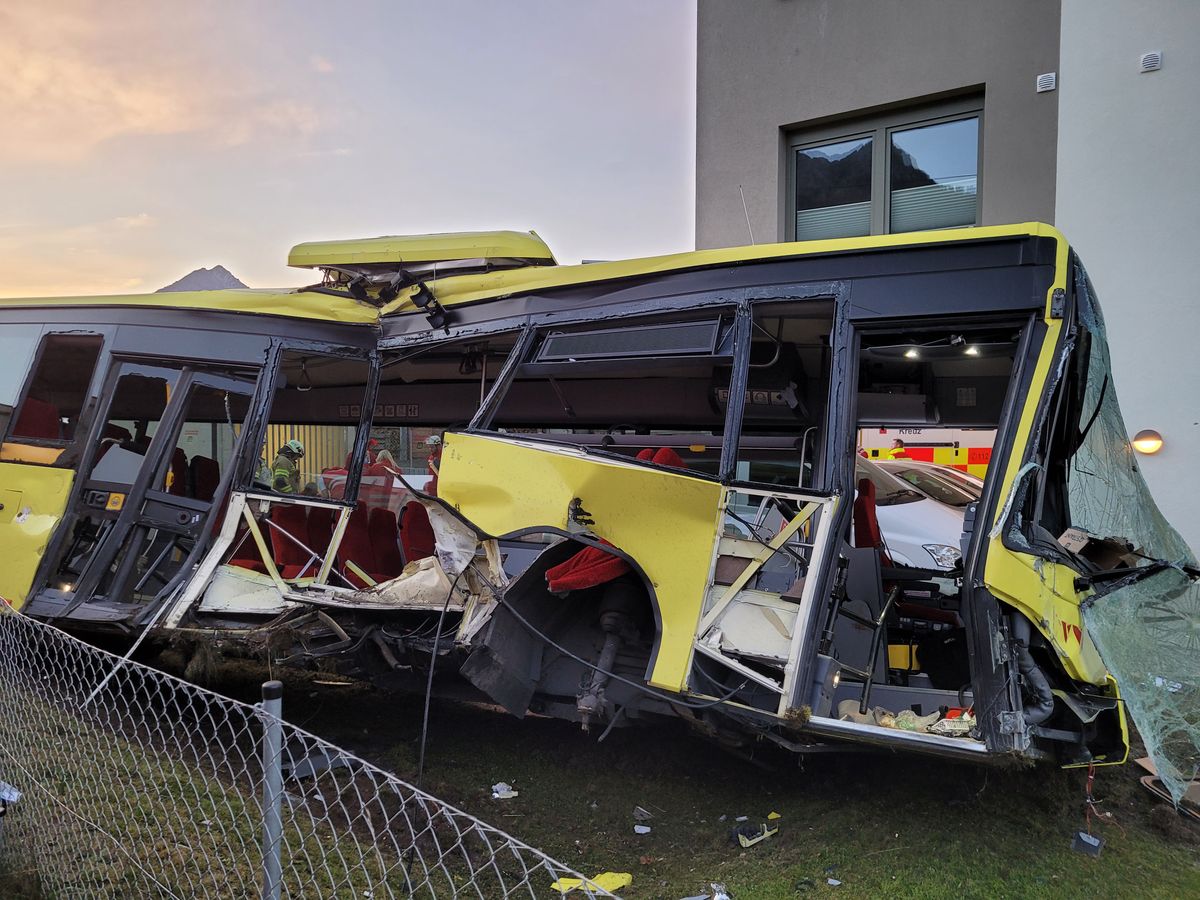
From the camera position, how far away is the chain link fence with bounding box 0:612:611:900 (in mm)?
2832

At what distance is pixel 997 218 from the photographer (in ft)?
27.6

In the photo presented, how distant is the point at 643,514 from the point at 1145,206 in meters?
5.82

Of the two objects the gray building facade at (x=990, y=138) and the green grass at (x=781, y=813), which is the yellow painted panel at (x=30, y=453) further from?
the gray building facade at (x=990, y=138)

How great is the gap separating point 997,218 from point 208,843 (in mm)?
8078

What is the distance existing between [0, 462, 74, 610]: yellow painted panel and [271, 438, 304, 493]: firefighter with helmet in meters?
1.32

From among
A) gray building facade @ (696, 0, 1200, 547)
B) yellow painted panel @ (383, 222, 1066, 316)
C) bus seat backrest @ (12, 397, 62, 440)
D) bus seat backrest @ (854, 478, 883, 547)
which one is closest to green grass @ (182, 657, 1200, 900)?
bus seat backrest @ (854, 478, 883, 547)

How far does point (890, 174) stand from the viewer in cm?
912

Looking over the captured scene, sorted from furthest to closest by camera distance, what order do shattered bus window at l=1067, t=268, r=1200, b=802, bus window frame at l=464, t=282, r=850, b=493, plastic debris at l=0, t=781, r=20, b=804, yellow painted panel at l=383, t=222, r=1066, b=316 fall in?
bus window frame at l=464, t=282, r=850, b=493, yellow painted panel at l=383, t=222, r=1066, b=316, shattered bus window at l=1067, t=268, r=1200, b=802, plastic debris at l=0, t=781, r=20, b=804

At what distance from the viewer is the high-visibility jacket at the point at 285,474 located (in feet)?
21.6

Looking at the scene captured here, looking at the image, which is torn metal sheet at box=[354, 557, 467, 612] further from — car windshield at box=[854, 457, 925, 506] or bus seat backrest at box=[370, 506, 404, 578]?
car windshield at box=[854, 457, 925, 506]

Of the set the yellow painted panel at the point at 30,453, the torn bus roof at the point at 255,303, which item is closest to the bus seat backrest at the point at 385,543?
the torn bus roof at the point at 255,303

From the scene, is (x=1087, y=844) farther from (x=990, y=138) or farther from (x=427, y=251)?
(x=990, y=138)

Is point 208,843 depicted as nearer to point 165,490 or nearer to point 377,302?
point 165,490

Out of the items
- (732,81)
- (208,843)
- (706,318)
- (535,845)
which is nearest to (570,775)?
(535,845)
